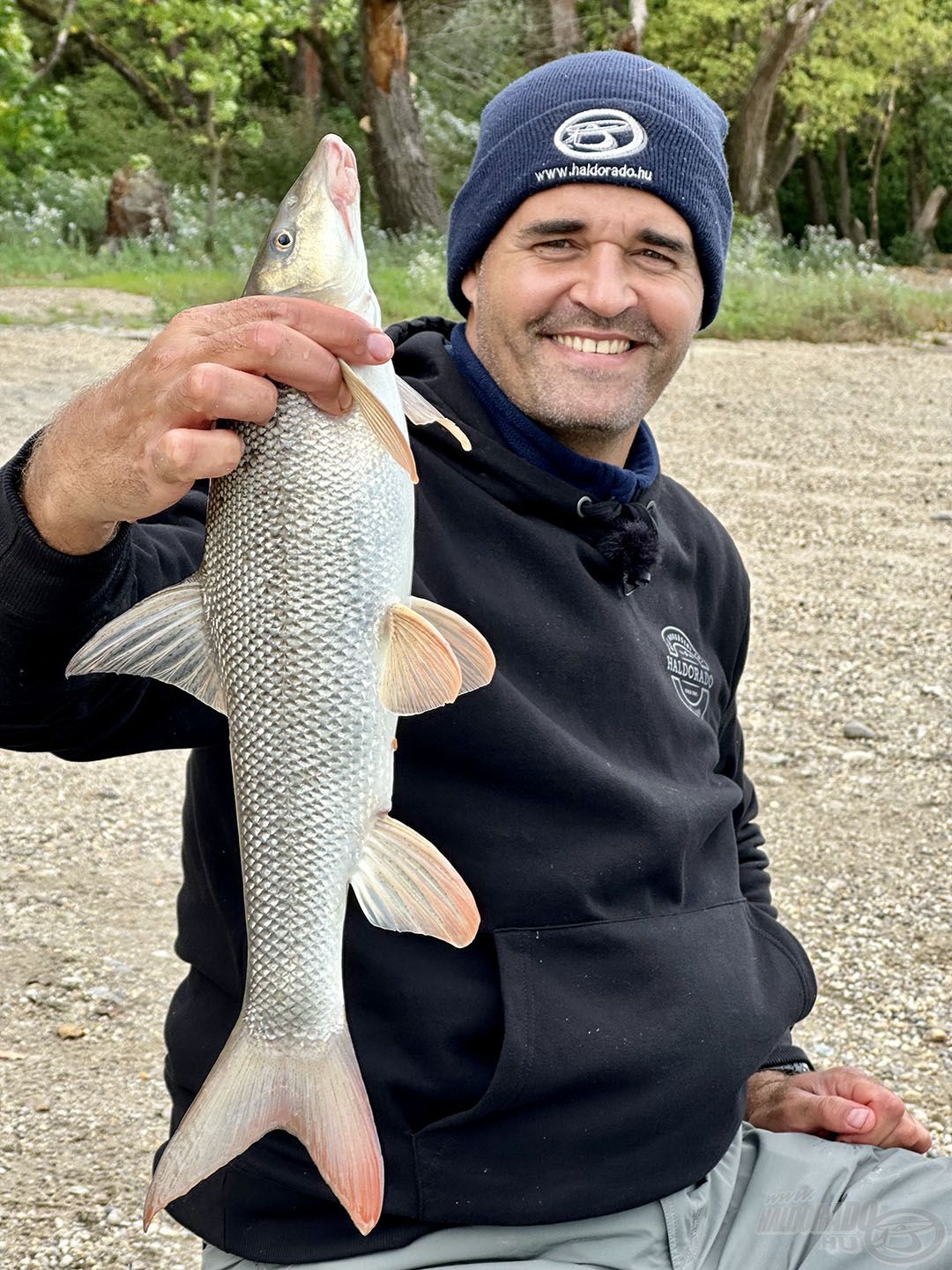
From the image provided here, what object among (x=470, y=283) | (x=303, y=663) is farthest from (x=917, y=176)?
(x=303, y=663)

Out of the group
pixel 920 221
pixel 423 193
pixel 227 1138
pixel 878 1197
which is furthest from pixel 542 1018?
pixel 920 221

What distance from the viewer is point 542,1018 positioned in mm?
2225

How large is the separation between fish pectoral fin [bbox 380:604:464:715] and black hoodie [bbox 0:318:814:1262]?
41 centimetres

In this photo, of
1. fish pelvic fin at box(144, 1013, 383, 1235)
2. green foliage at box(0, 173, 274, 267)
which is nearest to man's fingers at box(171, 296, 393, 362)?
fish pelvic fin at box(144, 1013, 383, 1235)

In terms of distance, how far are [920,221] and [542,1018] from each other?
34.0 m

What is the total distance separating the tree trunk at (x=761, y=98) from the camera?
2202 centimetres

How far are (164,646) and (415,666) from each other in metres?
0.34

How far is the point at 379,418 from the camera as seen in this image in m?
1.82

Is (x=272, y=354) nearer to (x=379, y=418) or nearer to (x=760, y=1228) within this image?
(x=379, y=418)

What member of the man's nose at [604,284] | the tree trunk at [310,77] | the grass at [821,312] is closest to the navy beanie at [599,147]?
the man's nose at [604,284]

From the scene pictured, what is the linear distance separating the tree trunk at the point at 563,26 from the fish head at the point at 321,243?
20848 millimetres

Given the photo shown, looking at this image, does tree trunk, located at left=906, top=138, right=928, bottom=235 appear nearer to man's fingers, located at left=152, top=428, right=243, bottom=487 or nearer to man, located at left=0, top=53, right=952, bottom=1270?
man, located at left=0, top=53, right=952, bottom=1270

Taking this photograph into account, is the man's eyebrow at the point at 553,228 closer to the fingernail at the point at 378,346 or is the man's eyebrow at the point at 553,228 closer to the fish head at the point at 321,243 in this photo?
the fish head at the point at 321,243

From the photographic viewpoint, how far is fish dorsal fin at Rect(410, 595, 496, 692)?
74.5 inches
